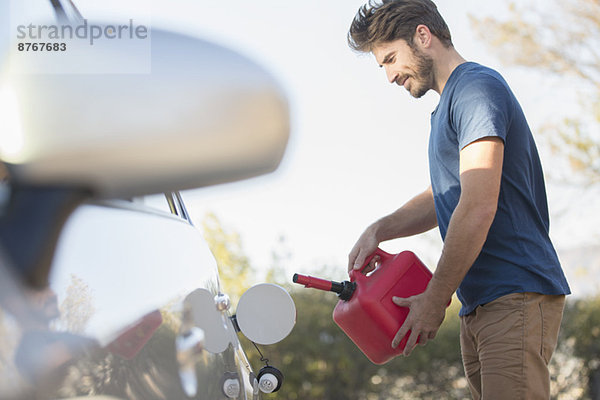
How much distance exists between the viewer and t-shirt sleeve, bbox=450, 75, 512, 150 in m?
1.86

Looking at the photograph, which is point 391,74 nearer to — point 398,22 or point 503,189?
point 398,22

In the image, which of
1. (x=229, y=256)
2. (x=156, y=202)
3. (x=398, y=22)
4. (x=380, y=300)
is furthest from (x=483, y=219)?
(x=229, y=256)

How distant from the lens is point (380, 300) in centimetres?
206

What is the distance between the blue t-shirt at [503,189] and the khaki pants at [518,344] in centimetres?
4

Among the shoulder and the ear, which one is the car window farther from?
the ear

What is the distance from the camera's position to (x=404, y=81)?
7.44ft

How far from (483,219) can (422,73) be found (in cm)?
62

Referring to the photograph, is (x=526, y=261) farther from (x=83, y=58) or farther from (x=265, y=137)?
(x=83, y=58)

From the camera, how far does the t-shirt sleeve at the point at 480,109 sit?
6.11 feet

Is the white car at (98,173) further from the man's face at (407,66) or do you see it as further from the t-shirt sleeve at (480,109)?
the man's face at (407,66)

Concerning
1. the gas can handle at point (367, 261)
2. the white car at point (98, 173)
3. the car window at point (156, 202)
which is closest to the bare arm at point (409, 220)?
the gas can handle at point (367, 261)

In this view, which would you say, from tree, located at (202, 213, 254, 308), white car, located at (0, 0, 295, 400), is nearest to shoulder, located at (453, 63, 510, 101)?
white car, located at (0, 0, 295, 400)

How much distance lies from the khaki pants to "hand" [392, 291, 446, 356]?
6.5 inches

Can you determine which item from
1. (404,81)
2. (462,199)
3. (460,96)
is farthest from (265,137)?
(404,81)
